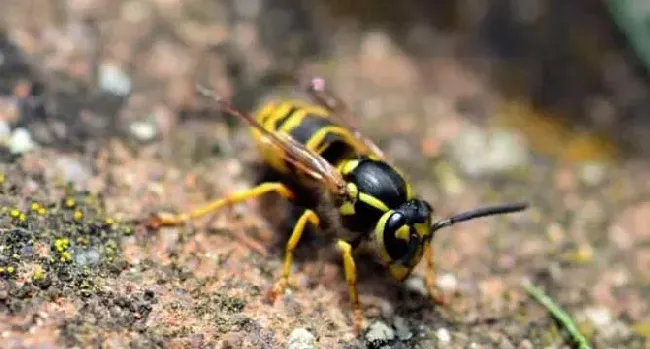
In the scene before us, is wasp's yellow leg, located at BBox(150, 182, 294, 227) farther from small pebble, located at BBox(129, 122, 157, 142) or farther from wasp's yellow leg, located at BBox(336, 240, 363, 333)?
small pebble, located at BBox(129, 122, 157, 142)

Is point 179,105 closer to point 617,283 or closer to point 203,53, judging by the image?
point 203,53

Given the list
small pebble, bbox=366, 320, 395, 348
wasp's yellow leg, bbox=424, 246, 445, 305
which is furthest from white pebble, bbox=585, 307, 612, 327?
small pebble, bbox=366, 320, 395, 348

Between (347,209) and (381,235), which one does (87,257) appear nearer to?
(347,209)

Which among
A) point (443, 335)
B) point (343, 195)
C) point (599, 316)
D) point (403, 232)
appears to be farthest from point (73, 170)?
point (599, 316)

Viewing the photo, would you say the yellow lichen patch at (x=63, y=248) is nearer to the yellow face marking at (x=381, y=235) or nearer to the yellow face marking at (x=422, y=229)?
the yellow face marking at (x=381, y=235)

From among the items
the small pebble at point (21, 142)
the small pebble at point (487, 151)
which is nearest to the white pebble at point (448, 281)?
the small pebble at point (487, 151)

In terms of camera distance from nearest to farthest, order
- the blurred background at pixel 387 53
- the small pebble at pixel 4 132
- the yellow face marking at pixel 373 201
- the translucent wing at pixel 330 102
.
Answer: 1. the yellow face marking at pixel 373 201
2. the small pebble at pixel 4 132
3. the translucent wing at pixel 330 102
4. the blurred background at pixel 387 53
